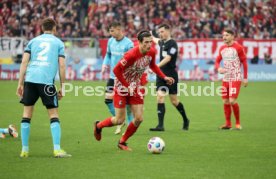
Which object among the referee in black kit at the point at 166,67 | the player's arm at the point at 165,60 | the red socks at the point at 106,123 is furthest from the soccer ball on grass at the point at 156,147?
the player's arm at the point at 165,60

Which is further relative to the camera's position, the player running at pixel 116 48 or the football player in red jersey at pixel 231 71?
the football player in red jersey at pixel 231 71

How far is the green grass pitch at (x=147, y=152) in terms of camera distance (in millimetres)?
8930

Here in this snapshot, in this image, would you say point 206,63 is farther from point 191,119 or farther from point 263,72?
point 191,119

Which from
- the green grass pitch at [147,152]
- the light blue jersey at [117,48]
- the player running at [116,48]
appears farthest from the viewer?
the light blue jersey at [117,48]

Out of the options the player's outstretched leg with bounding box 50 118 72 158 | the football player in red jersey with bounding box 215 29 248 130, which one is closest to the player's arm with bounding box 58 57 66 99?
the player's outstretched leg with bounding box 50 118 72 158

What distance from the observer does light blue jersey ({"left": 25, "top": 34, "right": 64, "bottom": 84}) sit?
1003 cm

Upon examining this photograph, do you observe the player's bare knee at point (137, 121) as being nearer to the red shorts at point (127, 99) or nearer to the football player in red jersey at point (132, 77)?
the football player in red jersey at point (132, 77)

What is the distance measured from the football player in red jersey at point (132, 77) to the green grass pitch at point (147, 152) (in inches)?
23.6

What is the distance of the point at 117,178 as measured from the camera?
8461 mm

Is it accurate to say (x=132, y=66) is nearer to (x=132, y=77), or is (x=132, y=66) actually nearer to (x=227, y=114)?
(x=132, y=77)

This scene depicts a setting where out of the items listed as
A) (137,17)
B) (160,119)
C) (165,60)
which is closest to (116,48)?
(165,60)

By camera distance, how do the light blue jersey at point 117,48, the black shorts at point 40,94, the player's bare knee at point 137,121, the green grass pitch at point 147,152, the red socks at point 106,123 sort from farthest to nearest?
the light blue jersey at point 117,48
the red socks at point 106,123
the player's bare knee at point 137,121
the black shorts at point 40,94
the green grass pitch at point 147,152

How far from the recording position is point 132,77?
10.9 m

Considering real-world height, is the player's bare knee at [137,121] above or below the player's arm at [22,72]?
below
